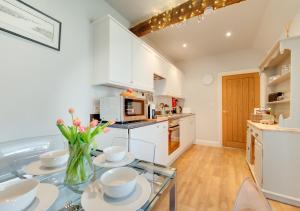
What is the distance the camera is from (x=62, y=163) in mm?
935

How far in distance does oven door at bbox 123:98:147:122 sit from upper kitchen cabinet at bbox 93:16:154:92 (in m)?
0.29

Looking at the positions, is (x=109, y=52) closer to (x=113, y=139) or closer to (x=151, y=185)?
(x=113, y=139)

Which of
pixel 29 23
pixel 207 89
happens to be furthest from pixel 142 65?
pixel 207 89

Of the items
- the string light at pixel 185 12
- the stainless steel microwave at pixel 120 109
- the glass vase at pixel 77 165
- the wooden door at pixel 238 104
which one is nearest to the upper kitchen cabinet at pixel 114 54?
the stainless steel microwave at pixel 120 109

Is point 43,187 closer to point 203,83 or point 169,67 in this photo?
point 169,67

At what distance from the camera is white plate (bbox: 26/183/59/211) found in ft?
1.71

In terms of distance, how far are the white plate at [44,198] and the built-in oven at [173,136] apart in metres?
2.29

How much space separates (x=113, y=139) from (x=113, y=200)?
4.00 feet

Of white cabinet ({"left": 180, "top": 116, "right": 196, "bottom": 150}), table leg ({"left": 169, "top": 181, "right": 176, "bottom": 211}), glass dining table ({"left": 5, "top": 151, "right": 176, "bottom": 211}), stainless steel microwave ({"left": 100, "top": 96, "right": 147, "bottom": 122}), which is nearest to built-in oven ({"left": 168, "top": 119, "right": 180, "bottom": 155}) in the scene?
white cabinet ({"left": 180, "top": 116, "right": 196, "bottom": 150})

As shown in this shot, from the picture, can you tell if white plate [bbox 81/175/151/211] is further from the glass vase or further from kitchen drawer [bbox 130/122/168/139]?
kitchen drawer [bbox 130/122/168/139]

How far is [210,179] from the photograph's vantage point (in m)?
2.22

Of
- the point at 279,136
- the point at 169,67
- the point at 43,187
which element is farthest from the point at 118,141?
the point at 169,67

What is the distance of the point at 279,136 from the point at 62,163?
2.24m

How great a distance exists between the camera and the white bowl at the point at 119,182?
0.56 m
